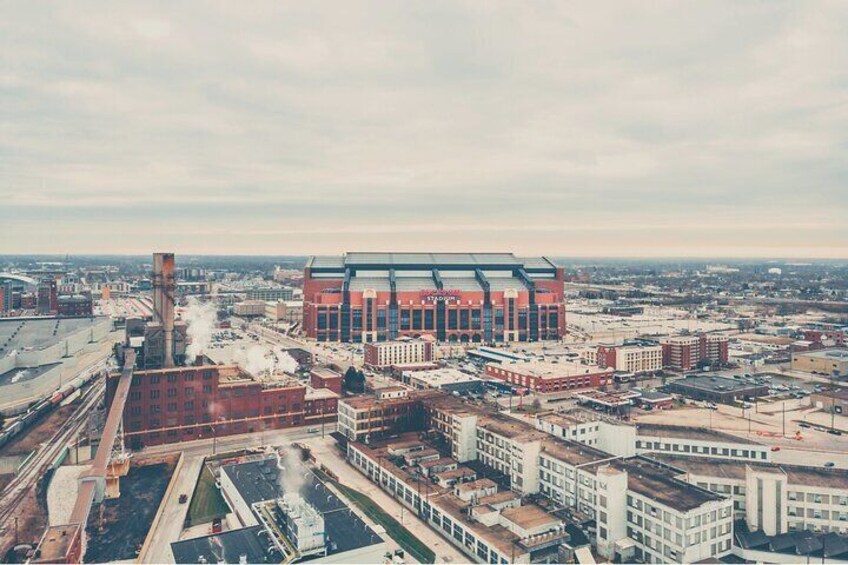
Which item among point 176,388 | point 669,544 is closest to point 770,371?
point 669,544

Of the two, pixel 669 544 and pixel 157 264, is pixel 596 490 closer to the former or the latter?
pixel 669 544

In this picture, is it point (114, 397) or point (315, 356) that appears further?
point (315, 356)

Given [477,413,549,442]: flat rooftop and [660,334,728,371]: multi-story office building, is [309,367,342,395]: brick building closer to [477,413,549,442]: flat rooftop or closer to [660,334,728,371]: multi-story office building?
[477,413,549,442]: flat rooftop

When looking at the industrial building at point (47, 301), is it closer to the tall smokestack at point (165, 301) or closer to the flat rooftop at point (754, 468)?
the tall smokestack at point (165, 301)

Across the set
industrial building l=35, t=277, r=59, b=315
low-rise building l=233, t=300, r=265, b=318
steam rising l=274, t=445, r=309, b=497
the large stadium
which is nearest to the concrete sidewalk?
steam rising l=274, t=445, r=309, b=497

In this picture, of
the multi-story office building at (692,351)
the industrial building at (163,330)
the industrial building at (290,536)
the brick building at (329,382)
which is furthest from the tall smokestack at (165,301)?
the multi-story office building at (692,351)
